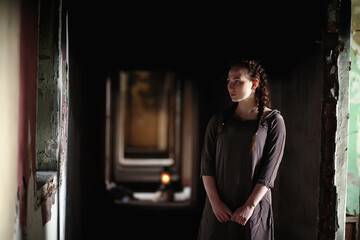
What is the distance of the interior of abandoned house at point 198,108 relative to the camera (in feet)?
6.07

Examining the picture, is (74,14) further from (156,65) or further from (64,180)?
(156,65)

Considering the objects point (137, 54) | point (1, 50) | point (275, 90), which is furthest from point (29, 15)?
point (137, 54)

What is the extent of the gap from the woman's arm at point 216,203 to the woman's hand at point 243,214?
4 centimetres

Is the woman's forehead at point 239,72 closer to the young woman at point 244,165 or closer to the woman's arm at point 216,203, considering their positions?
the young woman at point 244,165

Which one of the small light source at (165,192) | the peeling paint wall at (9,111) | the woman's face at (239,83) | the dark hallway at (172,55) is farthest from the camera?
the small light source at (165,192)

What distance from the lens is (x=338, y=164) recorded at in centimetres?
263

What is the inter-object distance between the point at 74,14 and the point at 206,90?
2262mm

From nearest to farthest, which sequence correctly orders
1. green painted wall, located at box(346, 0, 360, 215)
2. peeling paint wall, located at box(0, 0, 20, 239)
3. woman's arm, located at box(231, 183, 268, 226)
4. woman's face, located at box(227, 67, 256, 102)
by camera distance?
peeling paint wall, located at box(0, 0, 20, 239), woman's arm, located at box(231, 183, 268, 226), woman's face, located at box(227, 67, 256, 102), green painted wall, located at box(346, 0, 360, 215)

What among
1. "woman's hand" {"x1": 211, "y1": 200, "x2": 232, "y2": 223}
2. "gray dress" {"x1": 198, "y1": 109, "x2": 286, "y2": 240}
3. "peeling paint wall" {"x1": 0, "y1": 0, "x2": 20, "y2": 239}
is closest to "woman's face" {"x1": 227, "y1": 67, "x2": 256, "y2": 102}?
"gray dress" {"x1": 198, "y1": 109, "x2": 286, "y2": 240}

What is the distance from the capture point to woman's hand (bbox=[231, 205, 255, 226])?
226 cm

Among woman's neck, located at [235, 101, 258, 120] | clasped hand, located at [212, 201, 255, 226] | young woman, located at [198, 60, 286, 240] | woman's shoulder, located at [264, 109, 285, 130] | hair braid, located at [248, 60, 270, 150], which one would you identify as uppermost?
hair braid, located at [248, 60, 270, 150]

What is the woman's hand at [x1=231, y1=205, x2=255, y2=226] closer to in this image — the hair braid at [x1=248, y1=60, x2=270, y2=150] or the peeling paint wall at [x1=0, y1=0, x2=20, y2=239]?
the hair braid at [x1=248, y1=60, x2=270, y2=150]

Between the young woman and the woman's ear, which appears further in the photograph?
the woman's ear

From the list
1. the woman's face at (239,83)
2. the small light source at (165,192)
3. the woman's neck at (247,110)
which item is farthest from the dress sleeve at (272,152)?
the small light source at (165,192)
